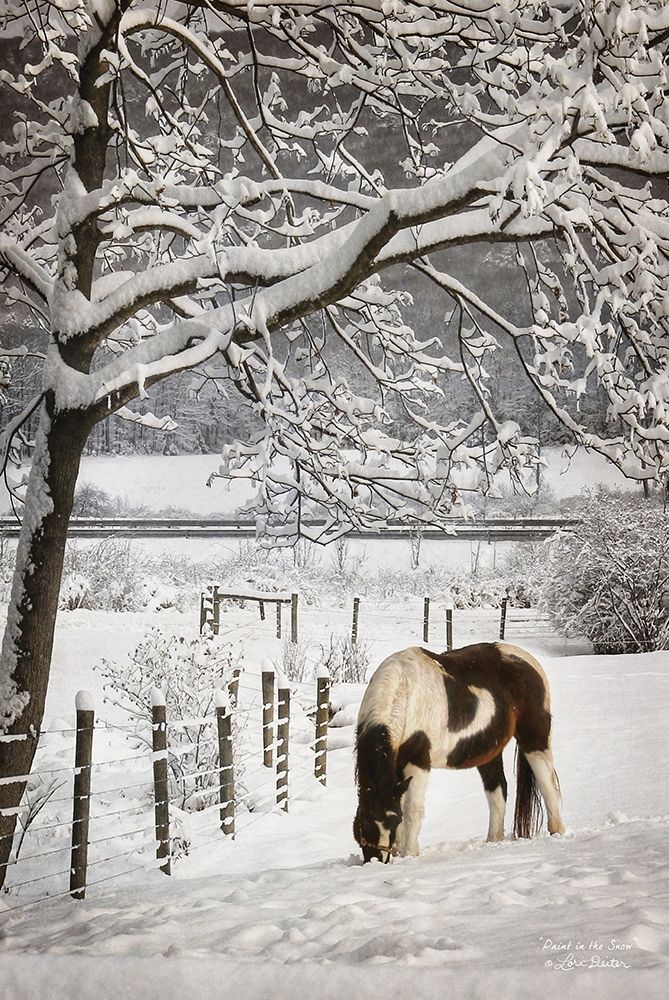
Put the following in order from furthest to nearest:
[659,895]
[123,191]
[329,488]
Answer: [329,488] → [123,191] → [659,895]

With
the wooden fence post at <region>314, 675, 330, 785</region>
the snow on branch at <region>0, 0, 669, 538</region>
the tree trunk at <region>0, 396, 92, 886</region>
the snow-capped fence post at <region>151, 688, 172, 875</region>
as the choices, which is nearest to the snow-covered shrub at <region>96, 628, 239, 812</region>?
the wooden fence post at <region>314, 675, 330, 785</region>

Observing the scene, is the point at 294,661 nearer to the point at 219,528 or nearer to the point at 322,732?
the point at 219,528

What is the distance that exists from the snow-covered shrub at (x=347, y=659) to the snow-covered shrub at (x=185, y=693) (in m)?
2.00

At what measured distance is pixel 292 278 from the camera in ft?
10.3

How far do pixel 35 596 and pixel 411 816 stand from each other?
187 centimetres

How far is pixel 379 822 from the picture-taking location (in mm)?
2869

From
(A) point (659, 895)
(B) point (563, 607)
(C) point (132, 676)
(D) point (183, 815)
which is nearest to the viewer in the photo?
(A) point (659, 895)

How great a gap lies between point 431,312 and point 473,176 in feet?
12.8

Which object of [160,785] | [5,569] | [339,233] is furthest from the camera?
[5,569]

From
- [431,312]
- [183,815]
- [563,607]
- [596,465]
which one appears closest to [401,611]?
[563,607]

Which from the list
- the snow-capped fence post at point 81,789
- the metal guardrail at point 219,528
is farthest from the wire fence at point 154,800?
the metal guardrail at point 219,528

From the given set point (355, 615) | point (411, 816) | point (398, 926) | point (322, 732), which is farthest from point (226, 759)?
point (398, 926)

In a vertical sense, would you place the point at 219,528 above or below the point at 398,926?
above

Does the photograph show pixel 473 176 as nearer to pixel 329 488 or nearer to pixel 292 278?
pixel 292 278
